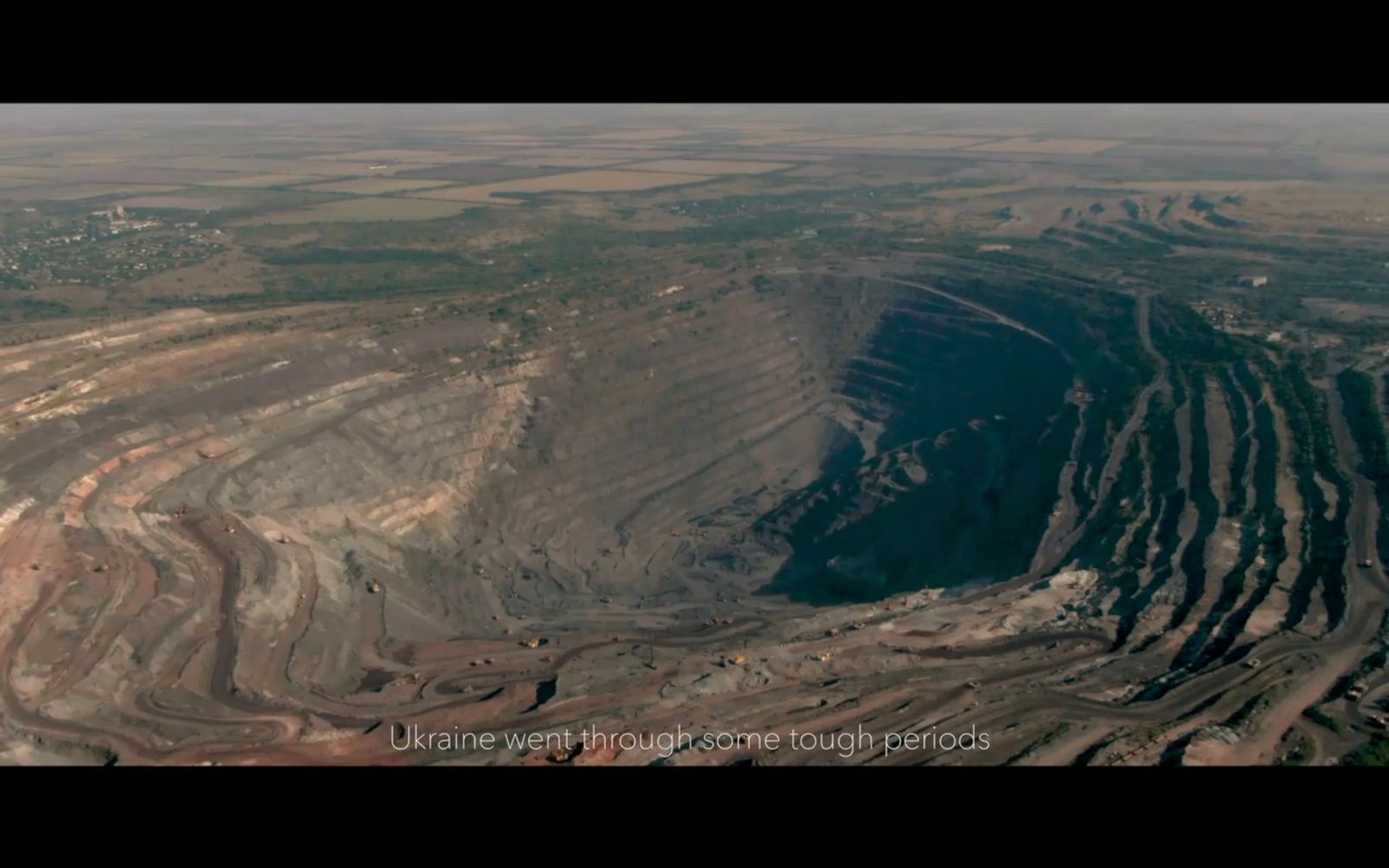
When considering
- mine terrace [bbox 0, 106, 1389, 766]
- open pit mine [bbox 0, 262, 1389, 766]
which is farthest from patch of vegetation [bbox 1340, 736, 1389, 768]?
open pit mine [bbox 0, 262, 1389, 766]

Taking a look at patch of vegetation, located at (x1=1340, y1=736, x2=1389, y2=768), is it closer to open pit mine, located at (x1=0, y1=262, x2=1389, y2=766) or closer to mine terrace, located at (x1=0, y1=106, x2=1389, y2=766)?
mine terrace, located at (x1=0, y1=106, x2=1389, y2=766)

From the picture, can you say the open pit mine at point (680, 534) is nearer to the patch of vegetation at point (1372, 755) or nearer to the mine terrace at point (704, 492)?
the mine terrace at point (704, 492)

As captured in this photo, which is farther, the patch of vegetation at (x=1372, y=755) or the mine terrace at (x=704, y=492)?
the mine terrace at (x=704, y=492)

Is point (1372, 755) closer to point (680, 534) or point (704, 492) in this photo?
point (680, 534)

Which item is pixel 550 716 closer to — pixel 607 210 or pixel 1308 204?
pixel 607 210

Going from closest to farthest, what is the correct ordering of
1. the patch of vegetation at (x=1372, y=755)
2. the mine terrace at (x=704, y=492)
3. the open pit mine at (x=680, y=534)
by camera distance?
the patch of vegetation at (x=1372, y=755) < the open pit mine at (x=680, y=534) < the mine terrace at (x=704, y=492)

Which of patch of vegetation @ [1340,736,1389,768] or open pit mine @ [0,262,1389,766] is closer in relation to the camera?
patch of vegetation @ [1340,736,1389,768]

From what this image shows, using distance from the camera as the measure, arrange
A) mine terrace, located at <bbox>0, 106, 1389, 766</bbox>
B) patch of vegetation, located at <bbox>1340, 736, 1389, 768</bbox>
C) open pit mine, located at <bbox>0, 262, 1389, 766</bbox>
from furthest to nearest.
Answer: mine terrace, located at <bbox>0, 106, 1389, 766</bbox>
open pit mine, located at <bbox>0, 262, 1389, 766</bbox>
patch of vegetation, located at <bbox>1340, 736, 1389, 768</bbox>

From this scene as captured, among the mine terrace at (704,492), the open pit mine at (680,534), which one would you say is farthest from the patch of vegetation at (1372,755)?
the open pit mine at (680,534)
